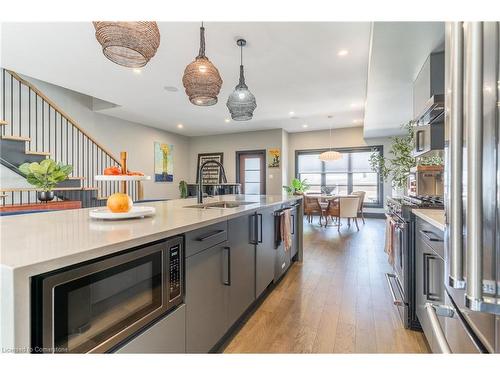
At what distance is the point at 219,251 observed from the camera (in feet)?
4.86

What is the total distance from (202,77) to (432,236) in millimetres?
2122

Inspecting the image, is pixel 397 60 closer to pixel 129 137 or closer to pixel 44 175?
pixel 44 175

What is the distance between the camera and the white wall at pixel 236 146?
7922 millimetres

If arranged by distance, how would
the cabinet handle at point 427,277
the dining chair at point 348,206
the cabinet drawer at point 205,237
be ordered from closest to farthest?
the cabinet drawer at point 205,237 < the cabinet handle at point 427,277 < the dining chair at point 348,206

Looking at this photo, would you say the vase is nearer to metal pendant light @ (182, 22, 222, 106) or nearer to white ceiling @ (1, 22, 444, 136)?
white ceiling @ (1, 22, 444, 136)

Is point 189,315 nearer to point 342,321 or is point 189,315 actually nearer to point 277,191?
point 342,321

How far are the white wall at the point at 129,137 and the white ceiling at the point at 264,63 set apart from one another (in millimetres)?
472

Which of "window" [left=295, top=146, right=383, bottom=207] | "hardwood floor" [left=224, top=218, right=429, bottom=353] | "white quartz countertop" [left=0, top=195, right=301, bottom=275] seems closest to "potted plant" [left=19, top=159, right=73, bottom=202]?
"white quartz countertop" [left=0, top=195, right=301, bottom=275]

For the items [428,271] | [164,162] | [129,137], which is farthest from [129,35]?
[164,162]

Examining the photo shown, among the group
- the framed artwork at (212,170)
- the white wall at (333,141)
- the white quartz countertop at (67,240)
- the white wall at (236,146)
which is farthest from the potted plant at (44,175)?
the white wall at (333,141)

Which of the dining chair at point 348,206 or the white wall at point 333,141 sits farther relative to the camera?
the white wall at point 333,141

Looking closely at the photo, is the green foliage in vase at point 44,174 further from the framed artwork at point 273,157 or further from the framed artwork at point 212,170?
the framed artwork at point 273,157

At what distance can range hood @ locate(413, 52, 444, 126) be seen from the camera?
6.87 feet
